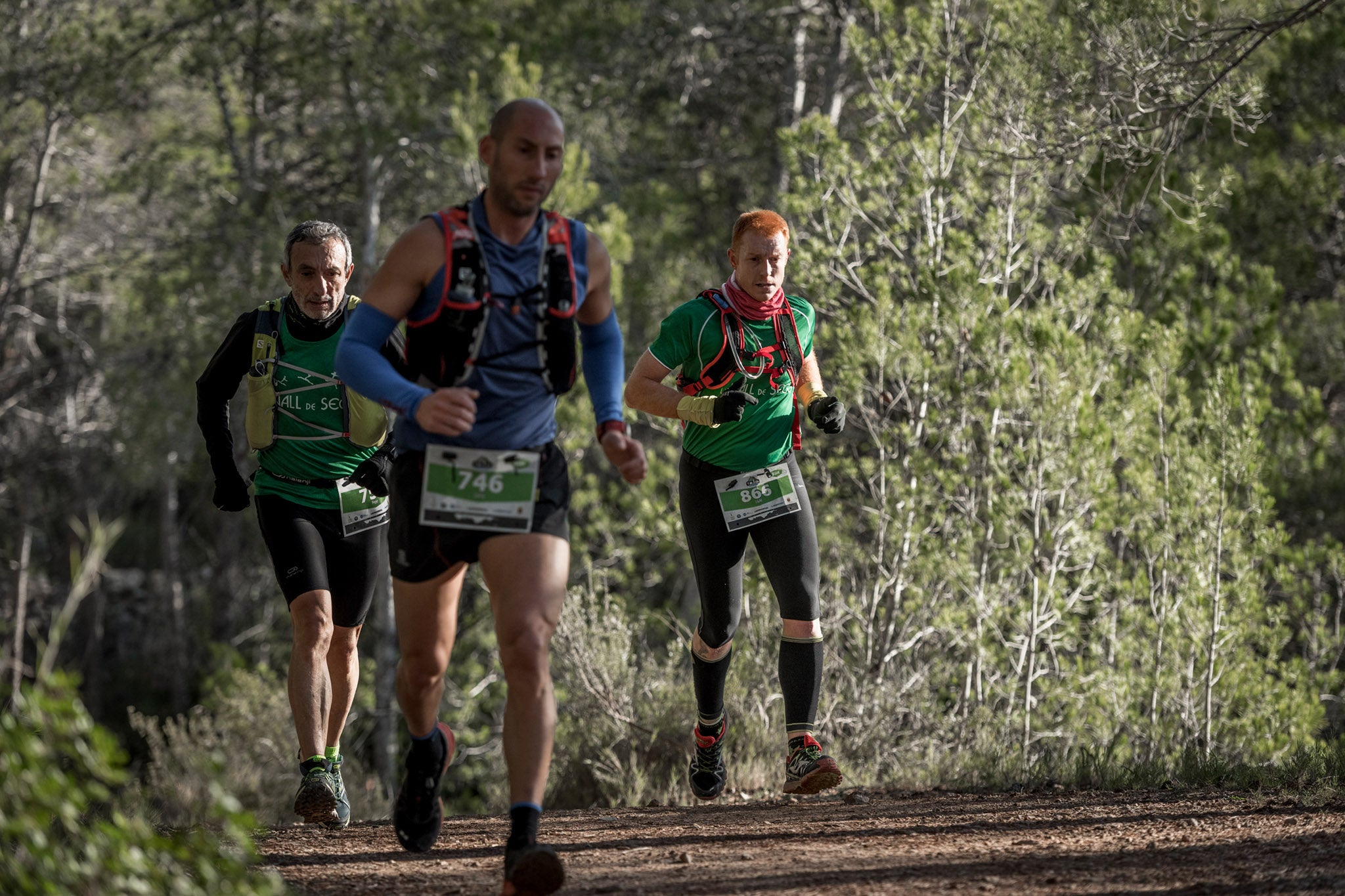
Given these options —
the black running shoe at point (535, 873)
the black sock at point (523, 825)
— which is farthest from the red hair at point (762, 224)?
the black running shoe at point (535, 873)

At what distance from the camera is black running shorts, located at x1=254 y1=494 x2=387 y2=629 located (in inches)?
193

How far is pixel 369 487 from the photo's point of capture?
4.97 m

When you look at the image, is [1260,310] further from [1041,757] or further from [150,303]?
[150,303]

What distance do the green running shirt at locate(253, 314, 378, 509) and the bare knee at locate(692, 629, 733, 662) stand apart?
57.7 inches

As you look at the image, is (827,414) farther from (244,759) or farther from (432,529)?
(244,759)

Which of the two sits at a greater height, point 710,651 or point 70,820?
point 710,651

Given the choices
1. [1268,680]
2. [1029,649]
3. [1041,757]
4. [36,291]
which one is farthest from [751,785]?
[36,291]

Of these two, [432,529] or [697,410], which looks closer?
[432,529]

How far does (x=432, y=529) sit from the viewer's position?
3607mm

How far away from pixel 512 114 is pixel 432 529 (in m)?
1.10

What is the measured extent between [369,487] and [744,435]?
137 centimetres

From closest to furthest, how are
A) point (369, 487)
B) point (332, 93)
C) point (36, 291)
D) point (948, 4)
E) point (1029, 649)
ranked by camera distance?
point (369, 487), point (1029, 649), point (948, 4), point (332, 93), point (36, 291)

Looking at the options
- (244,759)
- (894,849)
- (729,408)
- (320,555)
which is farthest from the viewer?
(244,759)

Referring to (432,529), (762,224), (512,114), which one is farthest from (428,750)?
(762,224)
